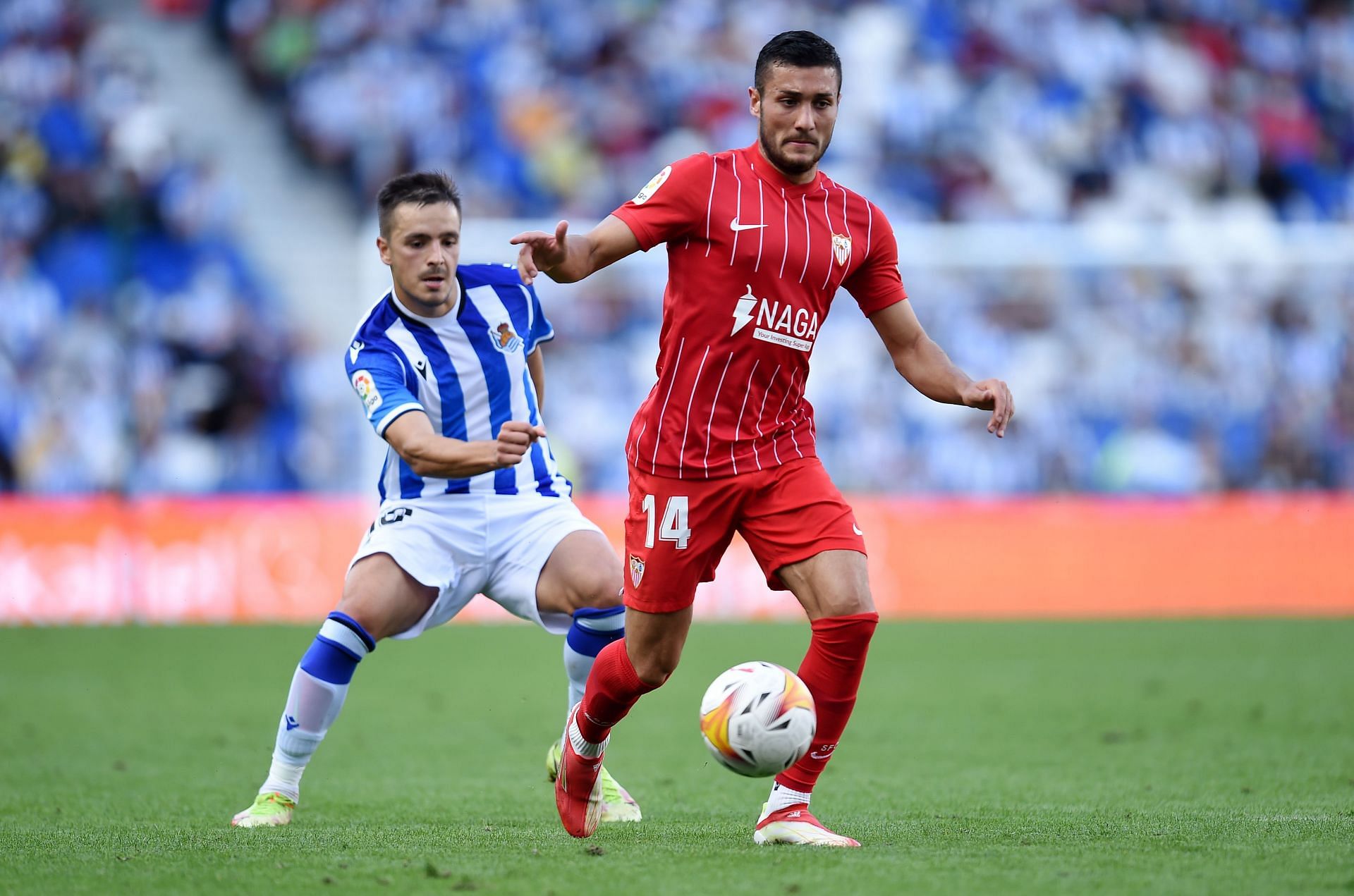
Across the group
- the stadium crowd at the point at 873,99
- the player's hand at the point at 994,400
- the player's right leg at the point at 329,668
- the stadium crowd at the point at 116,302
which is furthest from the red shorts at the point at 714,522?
the stadium crowd at the point at 873,99

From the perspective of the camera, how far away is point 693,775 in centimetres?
770

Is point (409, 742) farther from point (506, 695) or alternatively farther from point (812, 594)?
point (812, 594)

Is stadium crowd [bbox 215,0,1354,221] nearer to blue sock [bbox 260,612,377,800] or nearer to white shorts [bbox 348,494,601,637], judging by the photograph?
white shorts [bbox 348,494,601,637]

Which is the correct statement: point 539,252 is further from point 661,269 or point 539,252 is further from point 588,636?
point 661,269

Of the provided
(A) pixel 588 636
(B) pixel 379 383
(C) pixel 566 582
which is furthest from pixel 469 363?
(A) pixel 588 636

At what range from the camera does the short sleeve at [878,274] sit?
572 cm

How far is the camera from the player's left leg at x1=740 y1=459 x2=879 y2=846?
17.7ft

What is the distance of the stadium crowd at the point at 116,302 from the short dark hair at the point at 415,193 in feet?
35.7

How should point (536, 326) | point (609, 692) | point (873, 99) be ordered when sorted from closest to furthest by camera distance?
point (609, 692)
point (536, 326)
point (873, 99)

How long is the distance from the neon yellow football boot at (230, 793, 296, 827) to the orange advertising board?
987 cm

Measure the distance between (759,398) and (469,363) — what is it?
148cm

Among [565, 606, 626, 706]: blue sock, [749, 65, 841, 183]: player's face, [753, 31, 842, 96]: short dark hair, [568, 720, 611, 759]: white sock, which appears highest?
[753, 31, 842, 96]: short dark hair

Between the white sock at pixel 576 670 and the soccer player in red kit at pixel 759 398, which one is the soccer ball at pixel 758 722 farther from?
the white sock at pixel 576 670

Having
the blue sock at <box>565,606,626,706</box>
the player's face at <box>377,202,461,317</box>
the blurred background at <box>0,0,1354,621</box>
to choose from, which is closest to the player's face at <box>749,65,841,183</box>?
the player's face at <box>377,202,461,317</box>
